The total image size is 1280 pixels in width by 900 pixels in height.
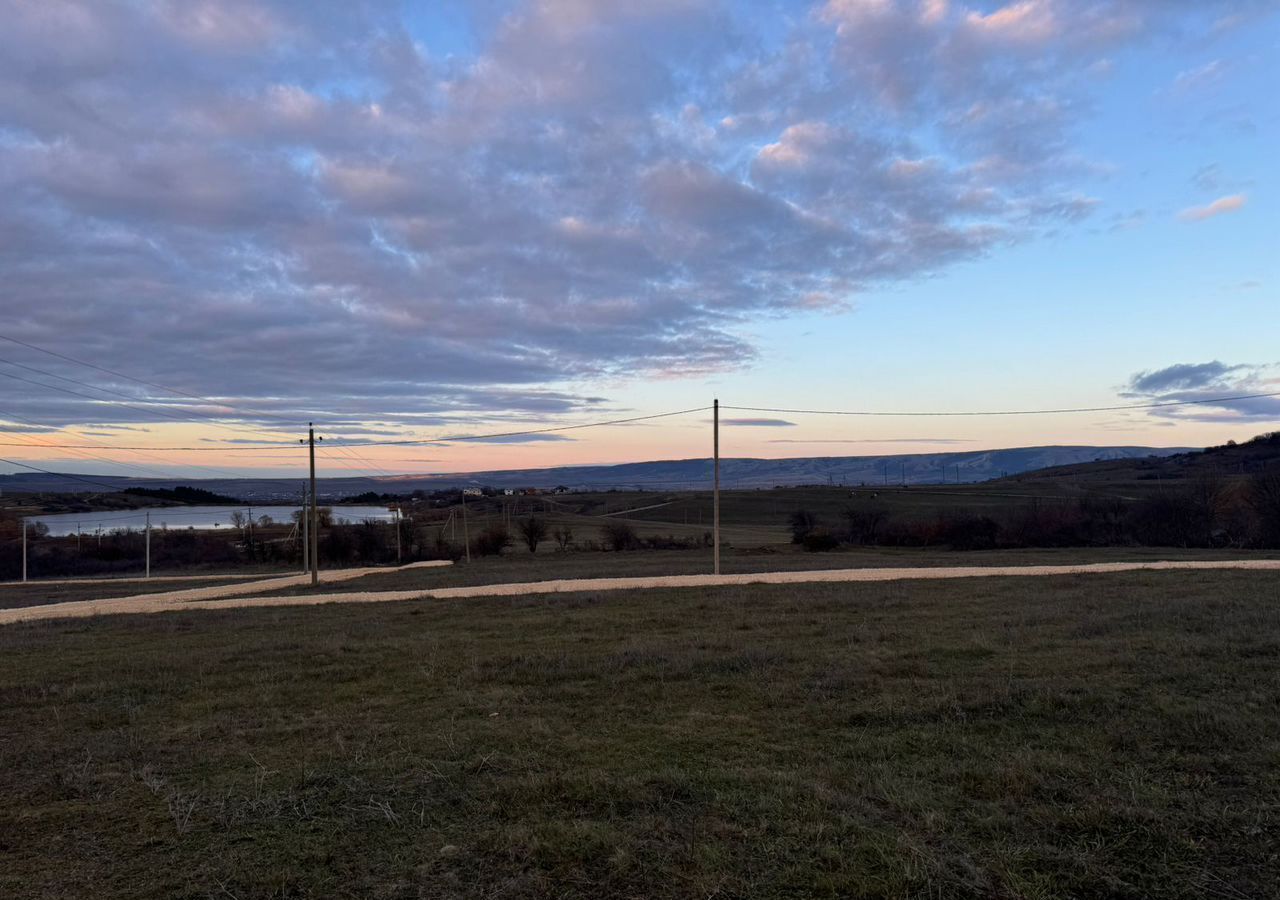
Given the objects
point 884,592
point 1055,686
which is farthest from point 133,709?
point 884,592

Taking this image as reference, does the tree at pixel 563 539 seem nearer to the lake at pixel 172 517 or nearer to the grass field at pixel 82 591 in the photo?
the lake at pixel 172 517

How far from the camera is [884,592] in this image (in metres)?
20.7

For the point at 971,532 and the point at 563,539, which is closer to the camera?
the point at 971,532

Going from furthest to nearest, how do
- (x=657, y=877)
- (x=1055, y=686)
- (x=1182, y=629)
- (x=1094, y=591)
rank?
(x=1094, y=591) → (x=1182, y=629) → (x=1055, y=686) → (x=657, y=877)

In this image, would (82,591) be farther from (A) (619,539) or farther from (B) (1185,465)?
(B) (1185,465)

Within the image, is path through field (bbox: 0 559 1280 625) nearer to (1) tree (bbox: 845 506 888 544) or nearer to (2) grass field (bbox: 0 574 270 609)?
(2) grass field (bbox: 0 574 270 609)

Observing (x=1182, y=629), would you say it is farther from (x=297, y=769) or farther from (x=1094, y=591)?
(x=297, y=769)

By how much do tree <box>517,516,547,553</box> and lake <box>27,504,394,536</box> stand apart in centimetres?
1970

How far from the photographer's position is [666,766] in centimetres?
650

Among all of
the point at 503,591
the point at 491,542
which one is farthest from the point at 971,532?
the point at 503,591

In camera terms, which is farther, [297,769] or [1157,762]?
[297,769]

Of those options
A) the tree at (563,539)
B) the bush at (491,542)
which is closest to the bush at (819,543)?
the tree at (563,539)

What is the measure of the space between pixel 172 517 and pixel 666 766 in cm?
8496

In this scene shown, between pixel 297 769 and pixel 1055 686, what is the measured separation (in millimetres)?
7368
